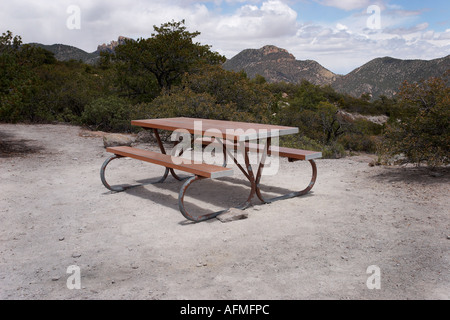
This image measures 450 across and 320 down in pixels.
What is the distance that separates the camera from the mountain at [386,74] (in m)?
43.0

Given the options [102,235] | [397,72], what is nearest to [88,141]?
[102,235]

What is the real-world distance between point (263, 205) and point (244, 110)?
6.20 metres

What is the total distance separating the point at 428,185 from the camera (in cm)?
574

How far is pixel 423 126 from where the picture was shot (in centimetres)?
616

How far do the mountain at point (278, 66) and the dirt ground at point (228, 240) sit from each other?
5890 cm

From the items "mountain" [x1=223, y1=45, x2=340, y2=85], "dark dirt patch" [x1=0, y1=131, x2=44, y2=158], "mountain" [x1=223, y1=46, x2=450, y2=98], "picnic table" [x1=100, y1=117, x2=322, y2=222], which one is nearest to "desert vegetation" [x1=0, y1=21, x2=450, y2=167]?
"dark dirt patch" [x1=0, y1=131, x2=44, y2=158]

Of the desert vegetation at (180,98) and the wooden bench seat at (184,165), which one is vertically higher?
the desert vegetation at (180,98)

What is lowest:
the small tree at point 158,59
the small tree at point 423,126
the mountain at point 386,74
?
the small tree at point 423,126

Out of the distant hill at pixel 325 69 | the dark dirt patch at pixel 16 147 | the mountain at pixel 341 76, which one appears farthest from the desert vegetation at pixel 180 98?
the mountain at pixel 341 76

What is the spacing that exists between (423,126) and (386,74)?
4792 centimetres

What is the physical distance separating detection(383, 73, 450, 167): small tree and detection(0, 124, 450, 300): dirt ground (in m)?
0.39

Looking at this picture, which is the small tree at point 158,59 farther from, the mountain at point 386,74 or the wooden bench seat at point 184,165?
the mountain at point 386,74

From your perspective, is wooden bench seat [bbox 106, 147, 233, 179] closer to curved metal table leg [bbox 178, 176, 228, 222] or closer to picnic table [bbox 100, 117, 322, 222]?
picnic table [bbox 100, 117, 322, 222]
